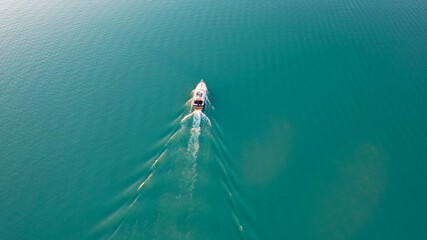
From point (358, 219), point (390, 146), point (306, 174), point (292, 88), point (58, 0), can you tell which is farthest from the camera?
point (58, 0)

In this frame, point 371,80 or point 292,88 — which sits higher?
point 292,88

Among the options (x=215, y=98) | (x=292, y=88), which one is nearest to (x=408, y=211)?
(x=292, y=88)

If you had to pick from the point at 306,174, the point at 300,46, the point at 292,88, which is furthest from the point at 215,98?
the point at 300,46

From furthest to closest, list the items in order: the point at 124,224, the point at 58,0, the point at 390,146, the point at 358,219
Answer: the point at 58,0
the point at 390,146
the point at 358,219
the point at 124,224

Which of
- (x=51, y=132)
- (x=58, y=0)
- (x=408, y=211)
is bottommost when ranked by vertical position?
(x=408, y=211)

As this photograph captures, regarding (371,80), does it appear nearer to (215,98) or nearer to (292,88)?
(292,88)

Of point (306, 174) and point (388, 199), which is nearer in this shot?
point (388, 199)
